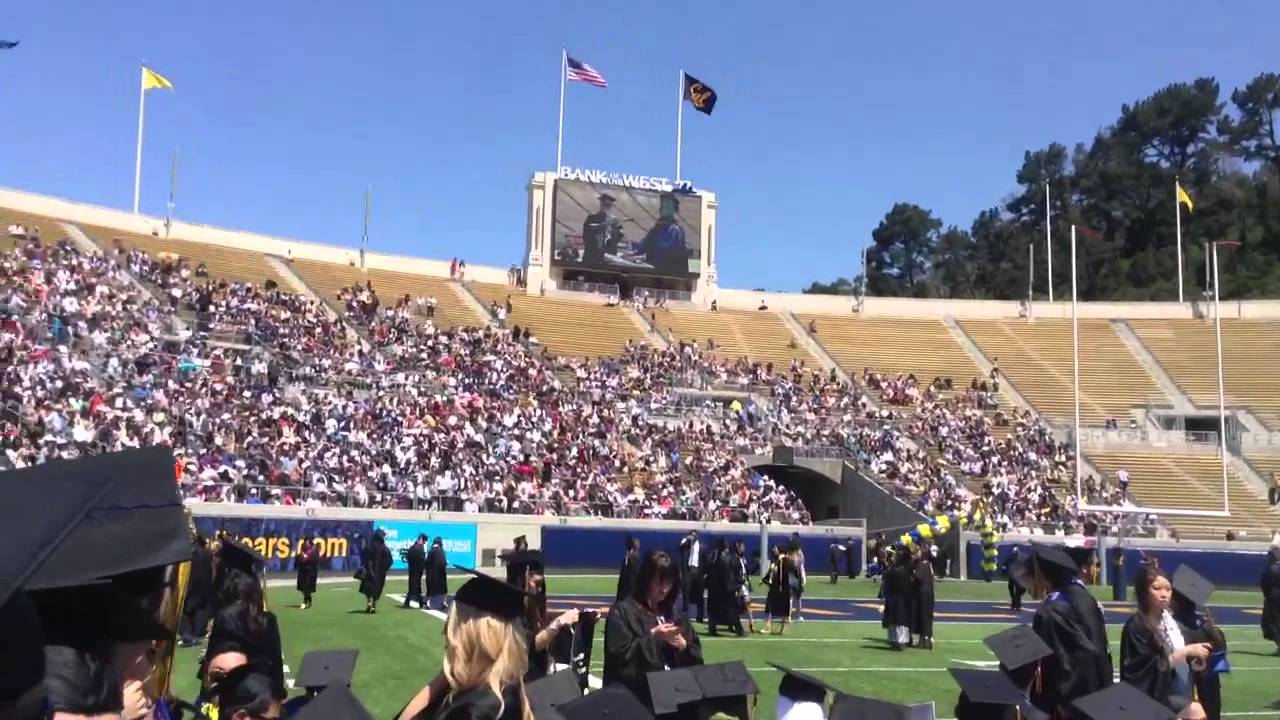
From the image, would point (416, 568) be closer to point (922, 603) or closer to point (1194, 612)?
point (922, 603)

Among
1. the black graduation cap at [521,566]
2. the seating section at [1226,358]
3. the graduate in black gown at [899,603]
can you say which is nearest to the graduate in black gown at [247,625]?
the black graduation cap at [521,566]

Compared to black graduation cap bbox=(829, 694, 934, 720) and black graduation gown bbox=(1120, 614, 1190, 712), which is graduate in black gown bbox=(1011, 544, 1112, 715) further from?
black graduation cap bbox=(829, 694, 934, 720)

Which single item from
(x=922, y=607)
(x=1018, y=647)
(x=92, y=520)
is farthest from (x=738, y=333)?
(x=92, y=520)

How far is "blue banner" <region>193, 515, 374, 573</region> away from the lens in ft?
88.4

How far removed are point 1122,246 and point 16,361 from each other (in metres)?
77.0

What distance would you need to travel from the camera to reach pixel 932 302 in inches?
2456

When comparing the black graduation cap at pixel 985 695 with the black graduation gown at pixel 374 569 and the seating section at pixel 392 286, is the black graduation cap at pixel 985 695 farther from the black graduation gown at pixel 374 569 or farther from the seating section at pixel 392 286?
the seating section at pixel 392 286

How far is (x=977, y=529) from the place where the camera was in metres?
36.1

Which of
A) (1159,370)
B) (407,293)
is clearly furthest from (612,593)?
(1159,370)

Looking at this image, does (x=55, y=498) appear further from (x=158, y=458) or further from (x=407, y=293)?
(x=407, y=293)

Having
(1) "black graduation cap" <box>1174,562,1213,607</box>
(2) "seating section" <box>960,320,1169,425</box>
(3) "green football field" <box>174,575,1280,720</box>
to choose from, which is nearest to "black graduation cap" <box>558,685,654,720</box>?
(1) "black graduation cap" <box>1174,562,1213,607</box>

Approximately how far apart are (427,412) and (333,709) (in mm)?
32562

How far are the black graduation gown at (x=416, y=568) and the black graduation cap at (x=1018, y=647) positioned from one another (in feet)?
53.7

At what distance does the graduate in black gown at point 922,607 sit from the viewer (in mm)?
17672
